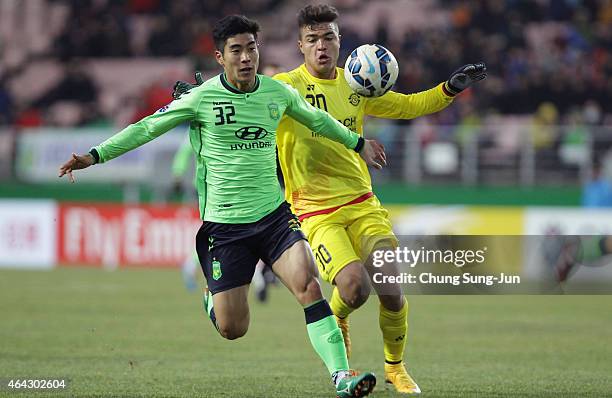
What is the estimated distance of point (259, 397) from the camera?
7.22 m

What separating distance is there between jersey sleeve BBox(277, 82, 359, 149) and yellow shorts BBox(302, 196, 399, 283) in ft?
2.59

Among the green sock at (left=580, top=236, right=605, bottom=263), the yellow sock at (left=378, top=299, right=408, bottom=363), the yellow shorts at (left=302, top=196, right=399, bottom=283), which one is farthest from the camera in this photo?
the green sock at (left=580, top=236, right=605, bottom=263)

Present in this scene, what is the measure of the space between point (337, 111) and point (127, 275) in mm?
11803

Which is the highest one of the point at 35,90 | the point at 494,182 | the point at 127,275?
the point at 35,90

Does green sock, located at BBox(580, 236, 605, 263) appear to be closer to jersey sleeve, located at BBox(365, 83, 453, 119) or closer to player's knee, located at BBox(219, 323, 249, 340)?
jersey sleeve, located at BBox(365, 83, 453, 119)

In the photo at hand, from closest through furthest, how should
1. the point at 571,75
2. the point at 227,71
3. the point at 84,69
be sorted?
the point at 227,71 → the point at 571,75 → the point at 84,69

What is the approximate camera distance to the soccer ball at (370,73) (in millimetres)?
7820

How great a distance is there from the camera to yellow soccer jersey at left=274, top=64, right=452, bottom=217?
25.9ft

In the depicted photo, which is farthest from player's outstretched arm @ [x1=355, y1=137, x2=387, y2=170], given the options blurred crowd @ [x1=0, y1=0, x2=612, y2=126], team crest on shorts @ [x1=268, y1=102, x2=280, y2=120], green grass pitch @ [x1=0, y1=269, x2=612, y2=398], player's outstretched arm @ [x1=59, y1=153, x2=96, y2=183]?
blurred crowd @ [x1=0, y1=0, x2=612, y2=126]

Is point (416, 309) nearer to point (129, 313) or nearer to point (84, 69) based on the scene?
point (129, 313)

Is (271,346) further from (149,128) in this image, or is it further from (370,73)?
(149,128)

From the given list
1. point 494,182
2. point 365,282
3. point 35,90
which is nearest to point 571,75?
point 494,182

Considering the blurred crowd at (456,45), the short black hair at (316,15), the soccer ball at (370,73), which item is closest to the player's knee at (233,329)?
the soccer ball at (370,73)

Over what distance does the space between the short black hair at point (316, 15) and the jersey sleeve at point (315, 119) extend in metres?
0.81
